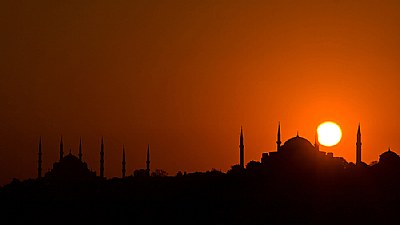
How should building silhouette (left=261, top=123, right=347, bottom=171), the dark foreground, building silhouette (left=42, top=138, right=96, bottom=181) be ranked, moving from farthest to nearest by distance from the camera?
building silhouette (left=42, top=138, right=96, bottom=181)
building silhouette (left=261, top=123, right=347, bottom=171)
the dark foreground

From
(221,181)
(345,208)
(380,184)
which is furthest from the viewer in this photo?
(221,181)

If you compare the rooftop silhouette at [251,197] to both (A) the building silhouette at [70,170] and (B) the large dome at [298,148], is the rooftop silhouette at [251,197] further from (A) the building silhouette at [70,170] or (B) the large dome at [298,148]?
(A) the building silhouette at [70,170]

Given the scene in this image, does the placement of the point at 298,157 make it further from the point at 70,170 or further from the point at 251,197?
the point at 70,170

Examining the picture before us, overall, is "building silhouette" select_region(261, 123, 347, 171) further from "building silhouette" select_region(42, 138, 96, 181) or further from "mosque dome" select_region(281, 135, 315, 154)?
"building silhouette" select_region(42, 138, 96, 181)

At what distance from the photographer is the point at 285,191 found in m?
66.6

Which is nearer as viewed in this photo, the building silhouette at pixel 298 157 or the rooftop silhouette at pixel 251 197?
the rooftop silhouette at pixel 251 197

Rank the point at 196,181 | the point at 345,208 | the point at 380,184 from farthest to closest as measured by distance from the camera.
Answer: the point at 196,181 → the point at 380,184 → the point at 345,208

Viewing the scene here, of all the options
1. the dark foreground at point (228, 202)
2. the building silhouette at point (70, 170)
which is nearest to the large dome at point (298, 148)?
the dark foreground at point (228, 202)

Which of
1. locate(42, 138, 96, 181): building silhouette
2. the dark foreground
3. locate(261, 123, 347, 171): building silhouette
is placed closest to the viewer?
the dark foreground

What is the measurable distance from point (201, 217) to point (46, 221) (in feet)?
37.4

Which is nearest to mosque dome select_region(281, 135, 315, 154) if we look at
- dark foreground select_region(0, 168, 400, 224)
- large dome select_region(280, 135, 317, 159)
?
large dome select_region(280, 135, 317, 159)

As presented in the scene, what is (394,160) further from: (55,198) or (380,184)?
(55,198)

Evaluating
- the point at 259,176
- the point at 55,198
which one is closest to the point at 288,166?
the point at 259,176

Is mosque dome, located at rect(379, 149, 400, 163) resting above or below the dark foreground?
above
